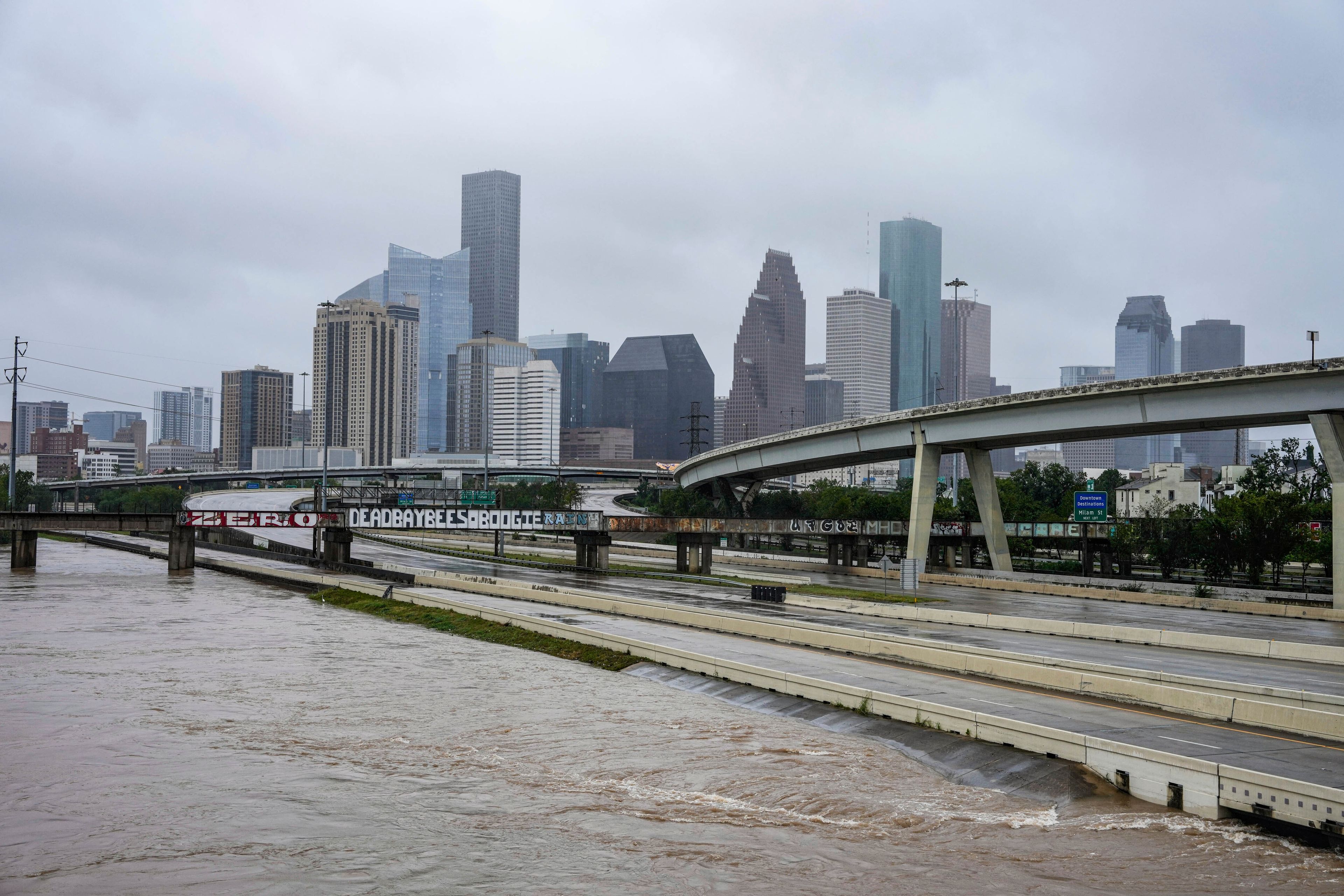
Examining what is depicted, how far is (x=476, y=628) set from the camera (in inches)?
2245

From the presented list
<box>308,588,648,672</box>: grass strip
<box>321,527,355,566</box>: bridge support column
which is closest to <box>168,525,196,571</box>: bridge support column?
<box>321,527,355,566</box>: bridge support column

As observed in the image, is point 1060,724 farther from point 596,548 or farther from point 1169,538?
point 1169,538

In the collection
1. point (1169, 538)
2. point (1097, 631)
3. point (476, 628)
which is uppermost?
point (1169, 538)

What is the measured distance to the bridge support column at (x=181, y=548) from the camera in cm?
9238

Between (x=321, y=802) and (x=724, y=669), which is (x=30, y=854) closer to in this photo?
(x=321, y=802)

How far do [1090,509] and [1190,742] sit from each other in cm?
7842

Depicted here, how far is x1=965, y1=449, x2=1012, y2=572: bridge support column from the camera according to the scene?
96.4 m

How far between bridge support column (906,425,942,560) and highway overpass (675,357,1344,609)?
0.10 metres

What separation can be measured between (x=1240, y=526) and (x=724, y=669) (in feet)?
242

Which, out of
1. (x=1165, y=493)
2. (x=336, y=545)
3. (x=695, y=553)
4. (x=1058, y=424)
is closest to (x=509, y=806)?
(x=1058, y=424)

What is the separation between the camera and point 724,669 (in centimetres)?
4056

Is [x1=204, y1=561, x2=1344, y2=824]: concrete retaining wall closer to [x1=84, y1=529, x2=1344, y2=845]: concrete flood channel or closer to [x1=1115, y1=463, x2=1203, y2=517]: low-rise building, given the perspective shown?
[x1=84, y1=529, x2=1344, y2=845]: concrete flood channel

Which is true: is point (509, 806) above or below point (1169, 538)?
below

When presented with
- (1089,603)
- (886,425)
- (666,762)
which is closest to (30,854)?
(666,762)
